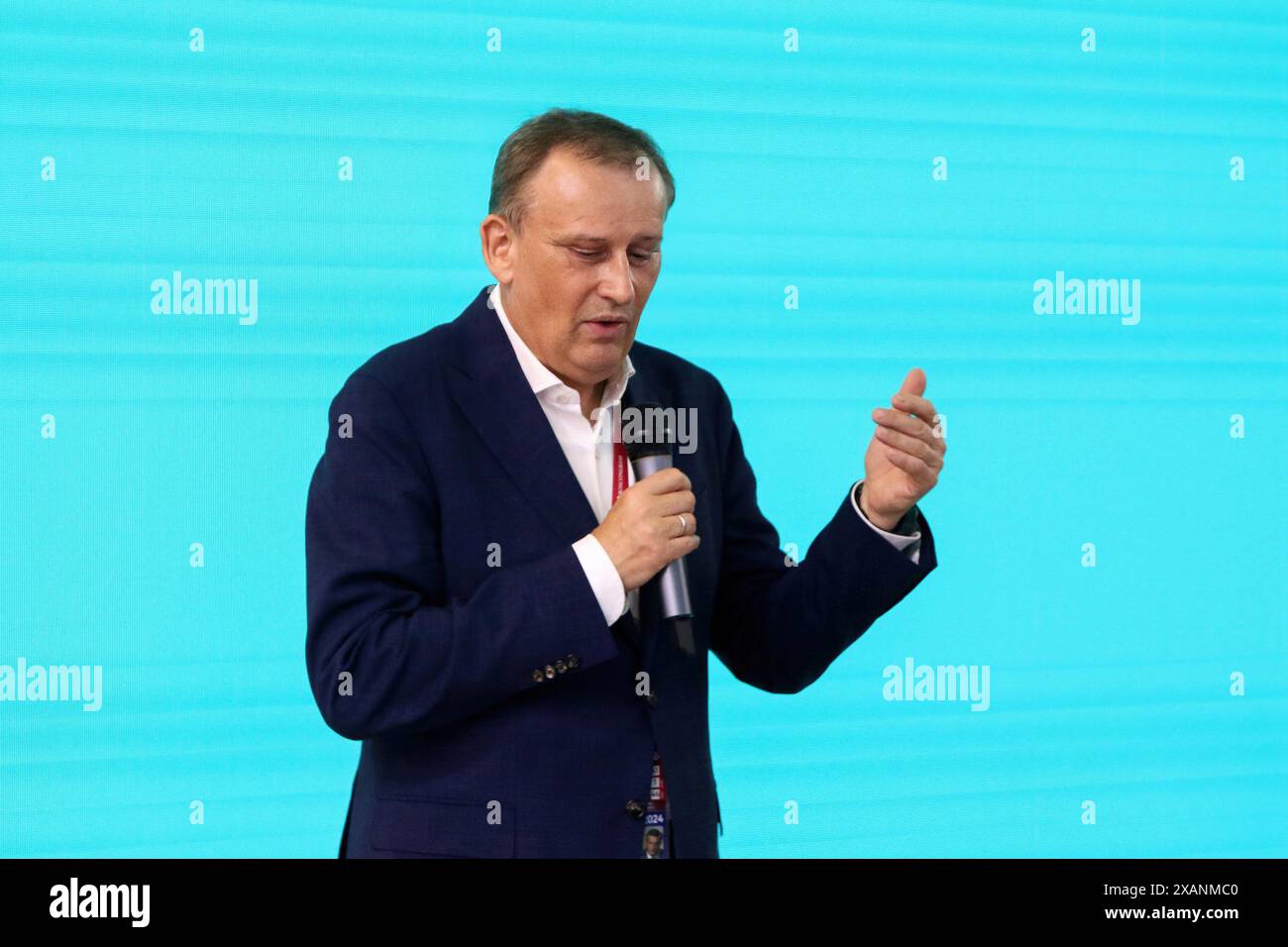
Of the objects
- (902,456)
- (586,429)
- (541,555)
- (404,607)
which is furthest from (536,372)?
(902,456)

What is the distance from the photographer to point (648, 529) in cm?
→ 155

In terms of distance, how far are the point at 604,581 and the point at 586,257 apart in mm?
409

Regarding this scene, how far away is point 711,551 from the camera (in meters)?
1.81

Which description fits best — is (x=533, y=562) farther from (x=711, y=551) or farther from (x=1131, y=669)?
(x=1131, y=669)

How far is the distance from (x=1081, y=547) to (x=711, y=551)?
6.22 feet

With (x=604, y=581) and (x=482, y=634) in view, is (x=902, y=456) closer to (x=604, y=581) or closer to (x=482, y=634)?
(x=604, y=581)

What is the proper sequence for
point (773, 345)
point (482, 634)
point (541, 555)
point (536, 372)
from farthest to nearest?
1. point (773, 345)
2. point (536, 372)
3. point (541, 555)
4. point (482, 634)

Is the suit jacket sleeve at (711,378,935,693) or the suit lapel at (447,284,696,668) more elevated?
the suit lapel at (447,284,696,668)

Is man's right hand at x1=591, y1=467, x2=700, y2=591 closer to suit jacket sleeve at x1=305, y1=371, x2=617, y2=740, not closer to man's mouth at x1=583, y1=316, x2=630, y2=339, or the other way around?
suit jacket sleeve at x1=305, y1=371, x2=617, y2=740

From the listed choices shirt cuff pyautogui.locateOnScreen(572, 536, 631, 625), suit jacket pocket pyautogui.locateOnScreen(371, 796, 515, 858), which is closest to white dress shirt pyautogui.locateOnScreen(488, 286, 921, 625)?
shirt cuff pyautogui.locateOnScreen(572, 536, 631, 625)

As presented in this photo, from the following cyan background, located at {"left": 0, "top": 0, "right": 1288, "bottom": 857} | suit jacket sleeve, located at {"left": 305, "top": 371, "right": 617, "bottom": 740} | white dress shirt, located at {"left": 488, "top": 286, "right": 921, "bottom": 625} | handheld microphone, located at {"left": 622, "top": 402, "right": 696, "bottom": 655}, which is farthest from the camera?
cyan background, located at {"left": 0, "top": 0, "right": 1288, "bottom": 857}

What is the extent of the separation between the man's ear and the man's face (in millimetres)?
20

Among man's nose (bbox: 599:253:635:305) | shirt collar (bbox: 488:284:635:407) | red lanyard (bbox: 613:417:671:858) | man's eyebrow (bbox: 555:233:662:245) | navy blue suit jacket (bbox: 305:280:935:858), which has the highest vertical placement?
man's eyebrow (bbox: 555:233:662:245)

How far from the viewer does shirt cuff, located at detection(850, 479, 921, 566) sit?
5.87 feet
